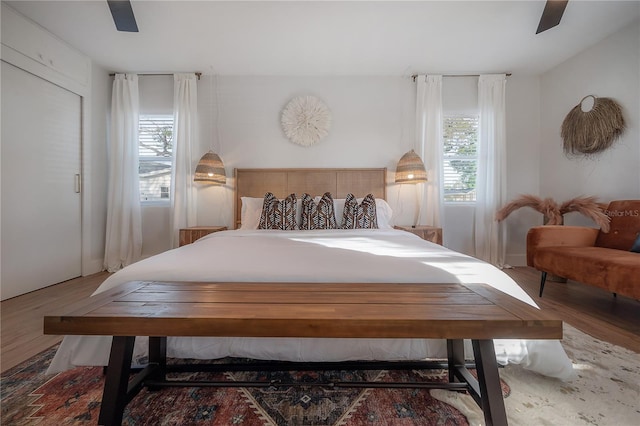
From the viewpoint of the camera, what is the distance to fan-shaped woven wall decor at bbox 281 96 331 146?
3.45m

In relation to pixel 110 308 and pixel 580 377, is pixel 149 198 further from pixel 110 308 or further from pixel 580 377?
pixel 580 377

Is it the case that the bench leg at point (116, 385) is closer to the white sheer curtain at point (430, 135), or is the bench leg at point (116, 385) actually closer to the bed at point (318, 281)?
the bed at point (318, 281)

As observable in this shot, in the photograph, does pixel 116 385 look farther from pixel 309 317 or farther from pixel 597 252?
pixel 597 252

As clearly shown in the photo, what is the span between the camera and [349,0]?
2.25 meters

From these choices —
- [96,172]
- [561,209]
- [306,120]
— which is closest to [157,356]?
[306,120]

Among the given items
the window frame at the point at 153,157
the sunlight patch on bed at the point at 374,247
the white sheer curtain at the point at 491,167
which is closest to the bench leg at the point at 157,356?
the sunlight patch on bed at the point at 374,247

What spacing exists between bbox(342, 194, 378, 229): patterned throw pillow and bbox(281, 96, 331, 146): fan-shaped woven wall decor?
120 cm

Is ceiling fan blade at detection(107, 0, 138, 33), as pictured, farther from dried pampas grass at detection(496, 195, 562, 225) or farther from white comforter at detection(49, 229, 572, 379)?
dried pampas grass at detection(496, 195, 562, 225)

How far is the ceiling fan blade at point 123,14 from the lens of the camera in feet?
6.95

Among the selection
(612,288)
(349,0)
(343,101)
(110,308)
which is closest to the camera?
(110,308)

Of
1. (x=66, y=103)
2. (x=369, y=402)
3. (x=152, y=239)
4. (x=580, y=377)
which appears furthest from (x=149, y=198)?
(x=580, y=377)

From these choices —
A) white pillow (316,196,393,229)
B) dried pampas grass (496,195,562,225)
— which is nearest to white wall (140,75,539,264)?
white pillow (316,196,393,229)

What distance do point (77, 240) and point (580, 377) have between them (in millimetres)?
4446

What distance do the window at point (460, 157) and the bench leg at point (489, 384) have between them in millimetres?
3040
